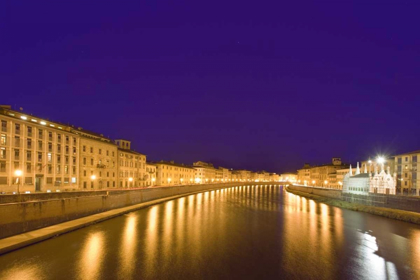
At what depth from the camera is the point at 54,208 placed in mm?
29188

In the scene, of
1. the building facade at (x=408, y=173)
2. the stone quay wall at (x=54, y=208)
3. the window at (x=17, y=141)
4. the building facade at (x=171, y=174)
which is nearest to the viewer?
the stone quay wall at (x=54, y=208)

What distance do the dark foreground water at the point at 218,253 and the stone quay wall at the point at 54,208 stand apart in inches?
109

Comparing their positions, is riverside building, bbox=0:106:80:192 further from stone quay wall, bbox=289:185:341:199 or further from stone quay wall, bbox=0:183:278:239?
stone quay wall, bbox=289:185:341:199

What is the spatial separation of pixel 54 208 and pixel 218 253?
1723cm

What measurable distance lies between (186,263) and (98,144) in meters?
52.9

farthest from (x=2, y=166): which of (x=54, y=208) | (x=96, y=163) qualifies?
(x=96, y=163)

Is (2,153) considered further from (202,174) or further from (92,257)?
(202,174)

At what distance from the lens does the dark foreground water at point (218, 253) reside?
61.5ft

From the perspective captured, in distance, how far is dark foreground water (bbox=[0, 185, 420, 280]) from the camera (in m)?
18.8

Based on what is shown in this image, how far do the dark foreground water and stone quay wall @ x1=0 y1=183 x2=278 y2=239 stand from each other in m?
2.76

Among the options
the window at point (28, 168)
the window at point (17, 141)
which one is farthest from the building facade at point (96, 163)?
the window at point (17, 141)

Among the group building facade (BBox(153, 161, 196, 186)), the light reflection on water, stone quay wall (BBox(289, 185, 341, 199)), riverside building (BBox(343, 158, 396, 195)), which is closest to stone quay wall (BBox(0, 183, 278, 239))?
→ the light reflection on water

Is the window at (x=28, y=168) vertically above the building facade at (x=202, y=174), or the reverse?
the window at (x=28, y=168)

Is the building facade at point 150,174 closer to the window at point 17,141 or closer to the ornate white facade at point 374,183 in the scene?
the window at point 17,141
